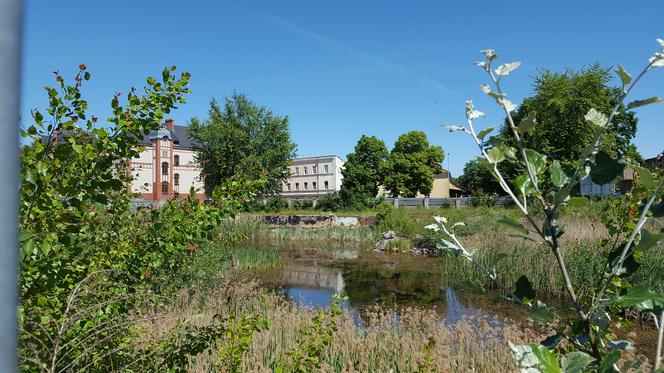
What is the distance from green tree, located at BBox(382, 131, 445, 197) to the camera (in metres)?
50.8

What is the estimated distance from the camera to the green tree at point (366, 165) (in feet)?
173

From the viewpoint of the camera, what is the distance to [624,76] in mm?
1067

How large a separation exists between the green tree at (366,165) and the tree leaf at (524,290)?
164 feet

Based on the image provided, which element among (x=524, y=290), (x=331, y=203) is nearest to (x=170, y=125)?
(x=331, y=203)

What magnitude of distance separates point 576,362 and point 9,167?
43.4 inches

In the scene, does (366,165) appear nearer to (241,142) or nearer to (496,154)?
(241,142)

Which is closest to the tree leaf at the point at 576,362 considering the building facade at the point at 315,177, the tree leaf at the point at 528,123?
the tree leaf at the point at 528,123

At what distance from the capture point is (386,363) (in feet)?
16.0

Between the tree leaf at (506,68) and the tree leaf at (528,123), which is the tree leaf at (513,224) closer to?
the tree leaf at (528,123)

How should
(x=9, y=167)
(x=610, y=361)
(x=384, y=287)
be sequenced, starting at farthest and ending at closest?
(x=384, y=287) → (x=610, y=361) → (x=9, y=167)

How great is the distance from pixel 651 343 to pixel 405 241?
14.1 meters

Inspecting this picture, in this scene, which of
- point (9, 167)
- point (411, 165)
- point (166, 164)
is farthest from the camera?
point (166, 164)

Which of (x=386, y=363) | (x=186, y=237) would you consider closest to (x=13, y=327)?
(x=186, y=237)

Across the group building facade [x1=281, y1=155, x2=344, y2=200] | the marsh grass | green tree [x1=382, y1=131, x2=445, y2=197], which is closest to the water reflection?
the marsh grass
